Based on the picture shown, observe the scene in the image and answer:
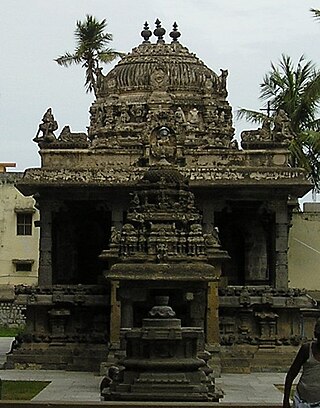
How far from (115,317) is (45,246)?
4.47 meters

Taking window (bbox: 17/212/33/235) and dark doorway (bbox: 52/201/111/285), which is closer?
dark doorway (bbox: 52/201/111/285)

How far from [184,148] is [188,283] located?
28.7 feet

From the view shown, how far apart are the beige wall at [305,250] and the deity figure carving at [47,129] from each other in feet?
50.3

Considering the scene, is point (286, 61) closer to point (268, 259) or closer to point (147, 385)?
point (268, 259)

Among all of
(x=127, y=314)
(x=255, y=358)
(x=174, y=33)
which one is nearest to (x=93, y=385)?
(x=127, y=314)

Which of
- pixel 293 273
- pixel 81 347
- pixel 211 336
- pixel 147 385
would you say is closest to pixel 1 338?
pixel 293 273

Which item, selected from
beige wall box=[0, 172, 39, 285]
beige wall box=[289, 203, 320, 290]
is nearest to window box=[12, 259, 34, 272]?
beige wall box=[0, 172, 39, 285]

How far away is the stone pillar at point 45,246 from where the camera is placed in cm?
3234

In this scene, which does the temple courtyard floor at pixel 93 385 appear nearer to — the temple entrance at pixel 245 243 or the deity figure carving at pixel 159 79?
the temple entrance at pixel 245 243

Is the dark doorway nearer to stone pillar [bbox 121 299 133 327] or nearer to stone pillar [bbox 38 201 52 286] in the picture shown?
stone pillar [bbox 38 201 52 286]

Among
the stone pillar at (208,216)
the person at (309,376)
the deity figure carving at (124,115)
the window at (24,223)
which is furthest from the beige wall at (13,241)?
the person at (309,376)

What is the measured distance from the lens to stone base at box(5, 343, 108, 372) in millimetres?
30531

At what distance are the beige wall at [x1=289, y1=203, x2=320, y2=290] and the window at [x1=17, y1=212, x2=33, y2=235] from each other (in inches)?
481

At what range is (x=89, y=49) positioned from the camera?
5216 cm
